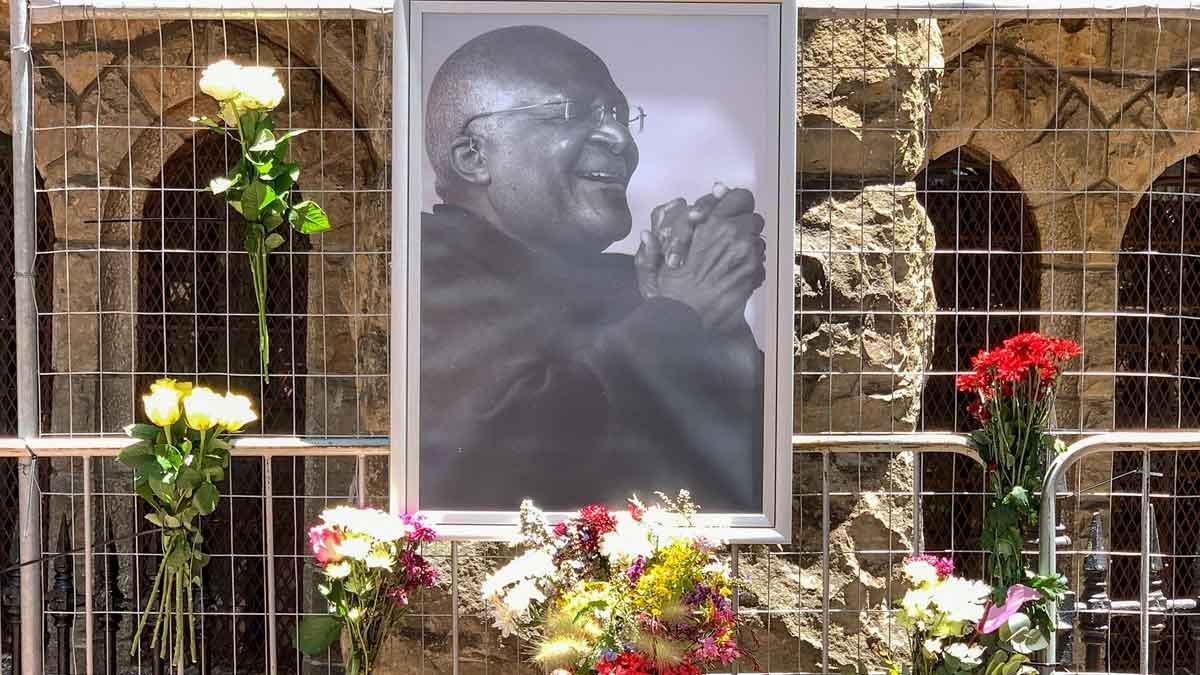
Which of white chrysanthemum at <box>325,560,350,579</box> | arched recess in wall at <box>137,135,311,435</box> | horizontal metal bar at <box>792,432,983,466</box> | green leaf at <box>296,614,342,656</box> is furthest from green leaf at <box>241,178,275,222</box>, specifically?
arched recess in wall at <box>137,135,311,435</box>

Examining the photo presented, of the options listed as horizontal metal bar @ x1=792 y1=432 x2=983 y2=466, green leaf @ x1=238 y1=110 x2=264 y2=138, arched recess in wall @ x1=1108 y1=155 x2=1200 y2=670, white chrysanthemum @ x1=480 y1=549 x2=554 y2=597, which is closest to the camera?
white chrysanthemum @ x1=480 y1=549 x2=554 y2=597

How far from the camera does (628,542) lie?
312 centimetres

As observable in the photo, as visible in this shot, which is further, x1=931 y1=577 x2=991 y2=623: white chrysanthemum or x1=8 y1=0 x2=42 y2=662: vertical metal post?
x1=8 y1=0 x2=42 y2=662: vertical metal post

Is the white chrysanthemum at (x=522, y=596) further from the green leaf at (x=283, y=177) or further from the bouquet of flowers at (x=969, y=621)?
the green leaf at (x=283, y=177)

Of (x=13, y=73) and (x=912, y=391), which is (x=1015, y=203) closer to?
(x=912, y=391)

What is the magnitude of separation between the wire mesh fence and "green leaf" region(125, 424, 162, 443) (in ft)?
3.70

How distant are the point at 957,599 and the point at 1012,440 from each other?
0.48 metres

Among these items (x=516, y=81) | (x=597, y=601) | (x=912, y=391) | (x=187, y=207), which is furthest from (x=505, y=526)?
(x=187, y=207)

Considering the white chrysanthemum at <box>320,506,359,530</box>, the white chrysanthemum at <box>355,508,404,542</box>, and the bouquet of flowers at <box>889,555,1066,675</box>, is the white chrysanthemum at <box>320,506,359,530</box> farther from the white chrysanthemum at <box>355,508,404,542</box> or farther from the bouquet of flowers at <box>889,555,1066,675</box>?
the bouquet of flowers at <box>889,555,1066,675</box>

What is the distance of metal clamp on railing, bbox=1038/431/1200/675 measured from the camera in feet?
11.5

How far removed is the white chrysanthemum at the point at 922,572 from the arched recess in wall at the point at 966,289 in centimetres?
276

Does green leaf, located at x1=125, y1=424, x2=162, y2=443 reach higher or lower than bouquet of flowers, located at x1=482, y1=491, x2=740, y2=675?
higher

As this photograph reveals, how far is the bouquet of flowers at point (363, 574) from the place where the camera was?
128 inches

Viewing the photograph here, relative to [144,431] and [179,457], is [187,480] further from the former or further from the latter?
[144,431]
